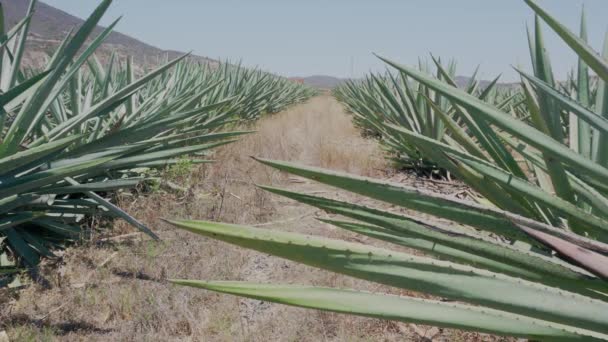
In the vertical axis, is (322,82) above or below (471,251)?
above

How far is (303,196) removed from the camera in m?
0.78

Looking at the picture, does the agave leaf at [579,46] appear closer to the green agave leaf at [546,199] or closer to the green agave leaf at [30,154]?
the green agave leaf at [546,199]

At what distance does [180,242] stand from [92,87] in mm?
1248

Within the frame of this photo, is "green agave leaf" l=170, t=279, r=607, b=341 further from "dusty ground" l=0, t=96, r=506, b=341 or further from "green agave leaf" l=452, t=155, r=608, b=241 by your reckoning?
"dusty ground" l=0, t=96, r=506, b=341

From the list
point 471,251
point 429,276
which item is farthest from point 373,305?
point 471,251

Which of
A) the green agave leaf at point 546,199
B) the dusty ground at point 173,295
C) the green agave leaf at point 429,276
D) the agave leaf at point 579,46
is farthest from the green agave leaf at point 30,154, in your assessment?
the agave leaf at point 579,46

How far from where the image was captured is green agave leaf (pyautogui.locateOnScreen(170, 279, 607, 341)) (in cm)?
52

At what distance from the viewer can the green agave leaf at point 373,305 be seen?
518mm

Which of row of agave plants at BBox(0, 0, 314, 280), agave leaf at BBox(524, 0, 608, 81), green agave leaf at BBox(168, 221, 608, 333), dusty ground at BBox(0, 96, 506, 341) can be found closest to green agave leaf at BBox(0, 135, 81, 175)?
row of agave plants at BBox(0, 0, 314, 280)

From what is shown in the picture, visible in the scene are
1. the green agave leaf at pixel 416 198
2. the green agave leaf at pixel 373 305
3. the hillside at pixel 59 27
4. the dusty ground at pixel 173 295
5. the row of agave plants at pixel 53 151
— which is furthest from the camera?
the hillside at pixel 59 27

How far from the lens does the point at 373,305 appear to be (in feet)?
1.73

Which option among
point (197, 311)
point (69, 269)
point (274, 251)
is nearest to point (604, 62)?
point (274, 251)

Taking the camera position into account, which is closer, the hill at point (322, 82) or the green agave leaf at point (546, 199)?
the green agave leaf at point (546, 199)

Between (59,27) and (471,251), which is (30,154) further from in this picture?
(59,27)
